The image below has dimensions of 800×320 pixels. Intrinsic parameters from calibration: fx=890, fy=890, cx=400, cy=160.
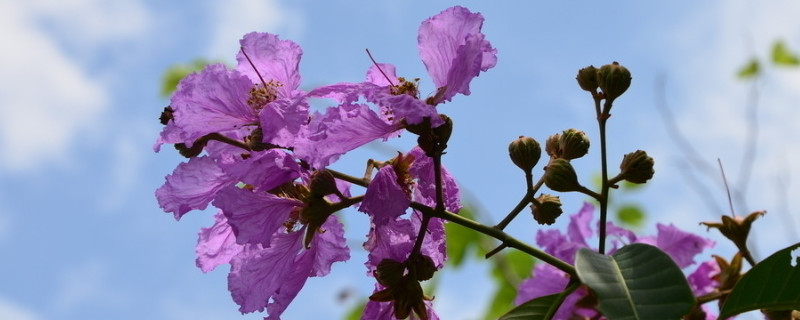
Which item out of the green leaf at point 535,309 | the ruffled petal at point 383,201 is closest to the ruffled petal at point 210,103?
the ruffled petal at point 383,201

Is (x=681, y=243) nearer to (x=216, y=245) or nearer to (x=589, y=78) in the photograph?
(x=589, y=78)

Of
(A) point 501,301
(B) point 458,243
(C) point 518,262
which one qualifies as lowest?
(A) point 501,301

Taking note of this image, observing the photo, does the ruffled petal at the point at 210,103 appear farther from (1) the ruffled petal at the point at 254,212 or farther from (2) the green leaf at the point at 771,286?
(2) the green leaf at the point at 771,286

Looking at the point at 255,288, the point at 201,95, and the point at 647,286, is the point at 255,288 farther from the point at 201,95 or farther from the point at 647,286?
the point at 647,286

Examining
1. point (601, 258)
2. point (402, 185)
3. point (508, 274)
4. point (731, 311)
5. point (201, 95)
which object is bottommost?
point (731, 311)

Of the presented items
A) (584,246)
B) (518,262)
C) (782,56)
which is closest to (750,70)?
(782,56)

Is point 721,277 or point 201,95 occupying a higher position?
point 201,95

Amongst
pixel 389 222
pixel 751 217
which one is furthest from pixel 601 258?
pixel 751 217
